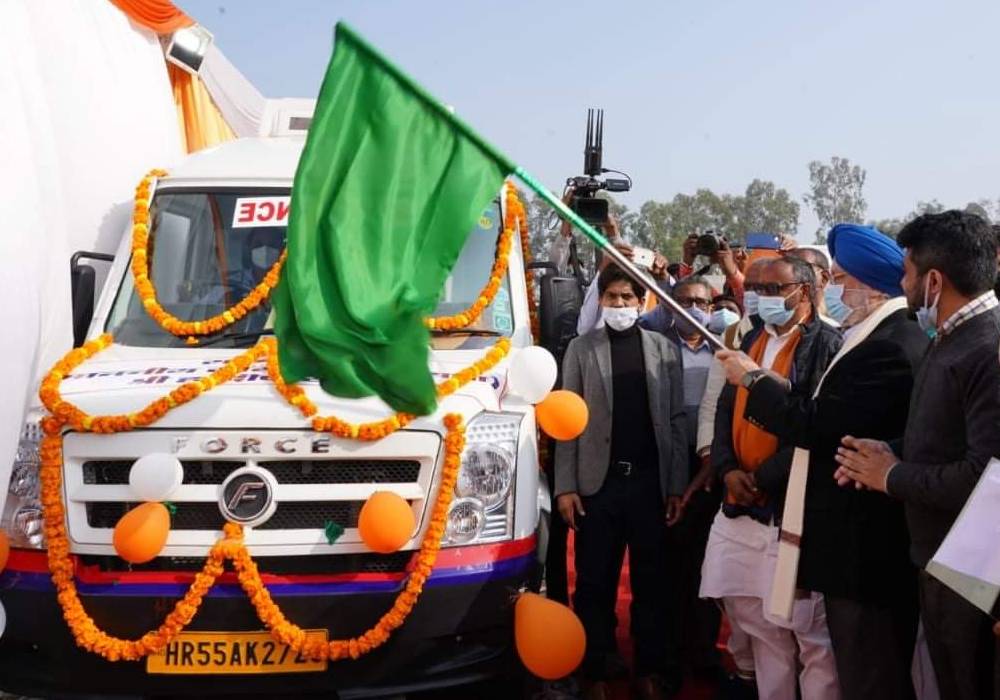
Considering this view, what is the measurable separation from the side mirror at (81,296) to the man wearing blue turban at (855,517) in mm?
3085

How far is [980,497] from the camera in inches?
109

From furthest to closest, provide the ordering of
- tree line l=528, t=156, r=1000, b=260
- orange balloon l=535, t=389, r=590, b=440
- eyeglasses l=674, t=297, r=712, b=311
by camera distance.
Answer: tree line l=528, t=156, r=1000, b=260
eyeglasses l=674, t=297, r=712, b=311
orange balloon l=535, t=389, r=590, b=440

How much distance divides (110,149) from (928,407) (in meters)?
4.60

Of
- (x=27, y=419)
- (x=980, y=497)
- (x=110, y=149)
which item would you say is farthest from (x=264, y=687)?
(x=110, y=149)

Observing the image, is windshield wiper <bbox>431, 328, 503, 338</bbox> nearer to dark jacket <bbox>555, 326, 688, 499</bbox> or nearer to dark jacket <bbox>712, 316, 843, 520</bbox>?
dark jacket <bbox>555, 326, 688, 499</bbox>

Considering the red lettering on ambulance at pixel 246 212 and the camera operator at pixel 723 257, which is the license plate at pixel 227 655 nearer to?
the red lettering on ambulance at pixel 246 212

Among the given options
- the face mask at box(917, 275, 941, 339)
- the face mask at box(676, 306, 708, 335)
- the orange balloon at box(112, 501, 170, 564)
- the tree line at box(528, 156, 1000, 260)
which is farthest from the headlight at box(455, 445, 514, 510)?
the tree line at box(528, 156, 1000, 260)

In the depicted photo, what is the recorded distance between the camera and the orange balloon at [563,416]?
4.26 meters

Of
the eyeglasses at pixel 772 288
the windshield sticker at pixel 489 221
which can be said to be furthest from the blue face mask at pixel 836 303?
the windshield sticker at pixel 489 221

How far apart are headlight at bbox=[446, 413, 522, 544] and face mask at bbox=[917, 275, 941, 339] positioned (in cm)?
152

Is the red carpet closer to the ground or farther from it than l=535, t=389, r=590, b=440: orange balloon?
closer to the ground

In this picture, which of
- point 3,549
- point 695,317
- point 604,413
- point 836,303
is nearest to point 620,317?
point 604,413

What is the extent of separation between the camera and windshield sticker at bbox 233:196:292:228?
16.4 ft

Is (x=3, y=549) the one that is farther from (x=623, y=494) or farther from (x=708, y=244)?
(x=708, y=244)
